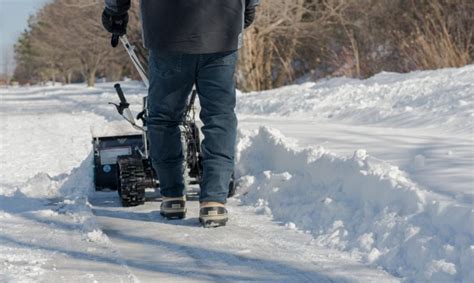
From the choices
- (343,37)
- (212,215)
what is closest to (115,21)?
(212,215)

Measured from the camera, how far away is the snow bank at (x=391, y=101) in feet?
23.6

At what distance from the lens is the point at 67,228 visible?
390 cm

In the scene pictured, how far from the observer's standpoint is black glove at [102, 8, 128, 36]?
160 inches

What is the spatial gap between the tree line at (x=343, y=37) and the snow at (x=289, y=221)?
825 cm

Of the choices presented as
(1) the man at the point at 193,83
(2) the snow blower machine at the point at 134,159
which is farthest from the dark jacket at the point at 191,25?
(2) the snow blower machine at the point at 134,159

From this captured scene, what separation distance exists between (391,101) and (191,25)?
5877mm

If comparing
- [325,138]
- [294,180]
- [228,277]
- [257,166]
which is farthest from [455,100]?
[228,277]

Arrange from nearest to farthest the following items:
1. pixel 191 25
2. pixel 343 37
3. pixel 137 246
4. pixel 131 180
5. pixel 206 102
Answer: pixel 137 246, pixel 191 25, pixel 206 102, pixel 131 180, pixel 343 37

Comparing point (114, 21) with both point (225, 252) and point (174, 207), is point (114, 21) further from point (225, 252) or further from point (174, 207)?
point (225, 252)

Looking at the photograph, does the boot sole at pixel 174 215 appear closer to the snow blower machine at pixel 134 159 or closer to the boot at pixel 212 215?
the boot at pixel 212 215

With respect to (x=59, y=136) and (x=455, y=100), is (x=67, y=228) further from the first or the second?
(x=59, y=136)

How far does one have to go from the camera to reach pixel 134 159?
4.39 meters

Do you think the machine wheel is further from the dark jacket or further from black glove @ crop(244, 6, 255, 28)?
black glove @ crop(244, 6, 255, 28)

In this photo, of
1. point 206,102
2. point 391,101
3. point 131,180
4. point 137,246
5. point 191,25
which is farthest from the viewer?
point 391,101
